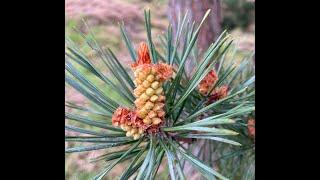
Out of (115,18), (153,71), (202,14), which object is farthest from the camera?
(115,18)

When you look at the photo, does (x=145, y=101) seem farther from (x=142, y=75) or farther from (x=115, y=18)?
(x=115, y=18)

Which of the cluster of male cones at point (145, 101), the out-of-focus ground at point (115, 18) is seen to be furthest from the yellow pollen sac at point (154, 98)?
the out-of-focus ground at point (115, 18)

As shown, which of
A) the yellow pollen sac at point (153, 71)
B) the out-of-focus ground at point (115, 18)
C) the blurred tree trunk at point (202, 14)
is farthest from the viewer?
the out-of-focus ground at point (115, 18)

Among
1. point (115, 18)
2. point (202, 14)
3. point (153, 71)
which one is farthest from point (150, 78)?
point (115, 18)

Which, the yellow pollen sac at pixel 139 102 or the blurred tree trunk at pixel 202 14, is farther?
the blurred tree trunk at pixel 202 14

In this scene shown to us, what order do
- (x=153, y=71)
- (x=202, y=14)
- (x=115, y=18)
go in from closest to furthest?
1. (x=153, y=71)
2. (x=202, y=14)
3. (x=115, y=18)

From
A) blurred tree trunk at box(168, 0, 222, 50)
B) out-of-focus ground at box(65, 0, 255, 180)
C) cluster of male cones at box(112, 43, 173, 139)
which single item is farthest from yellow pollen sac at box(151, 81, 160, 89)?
out-of-focus ground at box(65, 0, 255, 180)

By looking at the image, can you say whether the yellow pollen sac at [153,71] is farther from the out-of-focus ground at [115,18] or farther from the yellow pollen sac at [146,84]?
the out-of-focus ground at [115,18]
